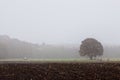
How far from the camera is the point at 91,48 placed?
87.2 metres

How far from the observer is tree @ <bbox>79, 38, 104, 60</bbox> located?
286 feet

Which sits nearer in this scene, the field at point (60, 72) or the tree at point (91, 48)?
the field at point (60, 72)

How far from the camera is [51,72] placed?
147 ft

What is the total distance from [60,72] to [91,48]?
43327 mm

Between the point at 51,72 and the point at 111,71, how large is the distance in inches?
303

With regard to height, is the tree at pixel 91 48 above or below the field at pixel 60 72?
above

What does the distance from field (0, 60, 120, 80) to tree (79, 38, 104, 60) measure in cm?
4062

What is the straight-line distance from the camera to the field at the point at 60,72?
43.4 metres

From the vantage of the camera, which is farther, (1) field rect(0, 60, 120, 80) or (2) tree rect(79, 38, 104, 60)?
(2) tree rect(79, 38, 104, 60)

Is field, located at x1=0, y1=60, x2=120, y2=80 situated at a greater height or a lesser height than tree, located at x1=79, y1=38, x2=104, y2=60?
lesser

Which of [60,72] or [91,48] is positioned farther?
[91,48]

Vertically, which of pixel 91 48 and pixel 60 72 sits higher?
pixel 91 48

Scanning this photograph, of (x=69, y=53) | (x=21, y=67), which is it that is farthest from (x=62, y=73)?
(x=69, y=53)

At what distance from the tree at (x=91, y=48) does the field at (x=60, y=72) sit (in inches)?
1599
